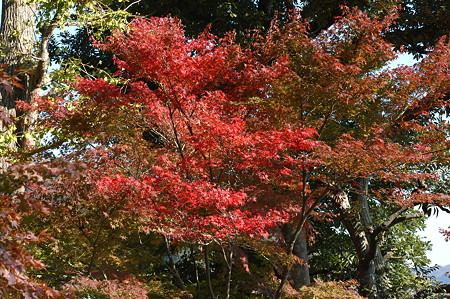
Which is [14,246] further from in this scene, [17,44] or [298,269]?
[298,269]

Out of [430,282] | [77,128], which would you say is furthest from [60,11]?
[430,282]

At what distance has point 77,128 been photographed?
7.51 metres

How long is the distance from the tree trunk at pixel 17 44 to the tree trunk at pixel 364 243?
6.92m

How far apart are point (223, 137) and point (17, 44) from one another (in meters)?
5.29

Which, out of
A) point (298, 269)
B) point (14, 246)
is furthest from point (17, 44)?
point (298, 269)

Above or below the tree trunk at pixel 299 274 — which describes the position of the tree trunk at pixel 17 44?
above

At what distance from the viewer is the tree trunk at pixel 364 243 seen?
386 inches

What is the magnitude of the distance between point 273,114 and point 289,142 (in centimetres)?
106

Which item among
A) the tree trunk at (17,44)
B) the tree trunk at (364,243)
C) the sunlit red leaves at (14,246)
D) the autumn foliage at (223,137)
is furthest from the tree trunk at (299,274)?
the sunlit red leaves at (14,246)

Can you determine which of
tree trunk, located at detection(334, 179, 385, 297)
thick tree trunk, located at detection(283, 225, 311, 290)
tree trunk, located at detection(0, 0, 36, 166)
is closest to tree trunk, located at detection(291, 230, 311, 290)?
thick tree trunk, located at detection(283, 225, 311, 290)

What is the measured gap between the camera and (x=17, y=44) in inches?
352

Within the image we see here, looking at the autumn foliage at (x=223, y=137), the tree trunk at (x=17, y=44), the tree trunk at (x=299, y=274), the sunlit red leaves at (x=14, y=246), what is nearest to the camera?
the sunlit red leaves at (x=14, y=246)

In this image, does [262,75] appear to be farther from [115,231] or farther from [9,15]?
[9,15]

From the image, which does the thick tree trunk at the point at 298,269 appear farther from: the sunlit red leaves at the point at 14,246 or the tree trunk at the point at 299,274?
the sunlit red leaves at the point at 14,246
